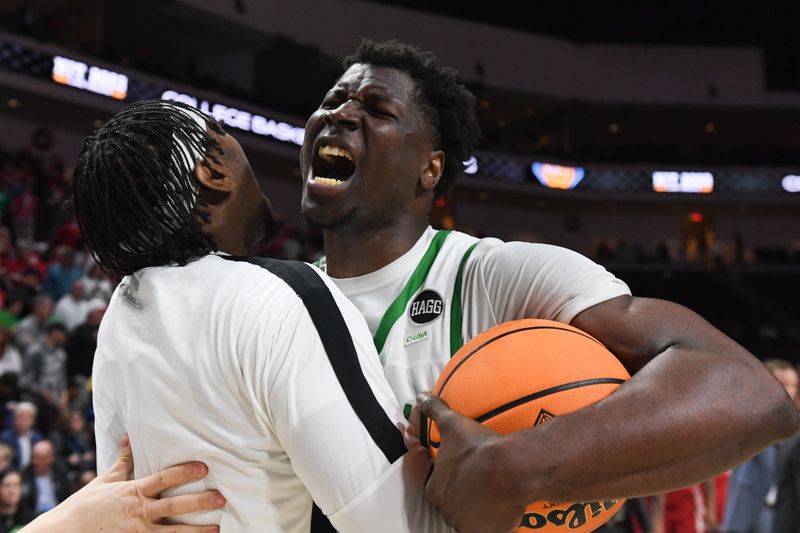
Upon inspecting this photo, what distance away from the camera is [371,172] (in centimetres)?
224

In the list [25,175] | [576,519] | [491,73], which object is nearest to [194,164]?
[576,519]

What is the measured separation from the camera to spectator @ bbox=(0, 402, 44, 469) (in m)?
6.44

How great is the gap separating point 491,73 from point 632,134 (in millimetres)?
4764

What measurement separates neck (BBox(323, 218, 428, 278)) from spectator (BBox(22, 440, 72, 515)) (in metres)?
4.44

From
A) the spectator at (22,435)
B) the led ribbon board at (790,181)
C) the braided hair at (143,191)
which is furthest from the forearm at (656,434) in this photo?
the led ribbon board at (790,181)

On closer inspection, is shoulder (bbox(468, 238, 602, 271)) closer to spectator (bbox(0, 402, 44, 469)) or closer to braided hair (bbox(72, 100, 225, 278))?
braided hair (bbox(72, 100, 225, 278))

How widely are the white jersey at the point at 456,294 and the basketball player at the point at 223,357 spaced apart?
11.4 inches

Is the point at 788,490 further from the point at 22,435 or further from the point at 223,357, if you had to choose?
the point at 22,435

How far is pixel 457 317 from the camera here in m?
2.02

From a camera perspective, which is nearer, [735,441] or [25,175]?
[735,441]

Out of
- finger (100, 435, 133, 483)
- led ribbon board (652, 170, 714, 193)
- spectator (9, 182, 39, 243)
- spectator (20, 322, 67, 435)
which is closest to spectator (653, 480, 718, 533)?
spectator (20, 322, 67, 435)

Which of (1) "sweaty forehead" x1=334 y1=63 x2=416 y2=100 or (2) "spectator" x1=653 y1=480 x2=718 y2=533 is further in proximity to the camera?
(2) "spectator" x1=653 y1=480 x2=718 y2=533

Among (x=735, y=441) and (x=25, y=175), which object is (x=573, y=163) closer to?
(x=25, y=175)

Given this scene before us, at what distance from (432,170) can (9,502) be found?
14.7ft
